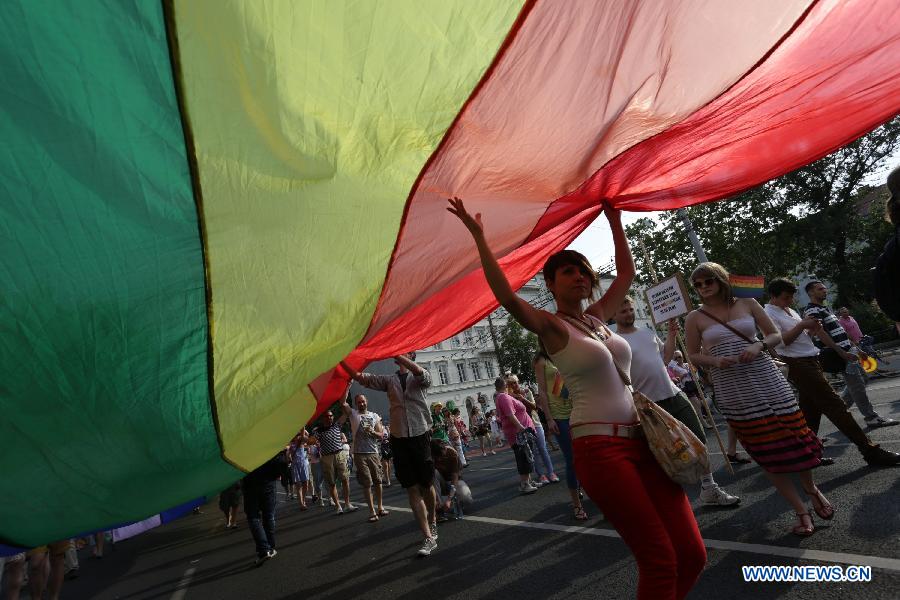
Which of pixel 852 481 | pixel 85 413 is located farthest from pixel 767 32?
pixel 852 481

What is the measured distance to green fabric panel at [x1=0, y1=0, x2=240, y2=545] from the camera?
120cm

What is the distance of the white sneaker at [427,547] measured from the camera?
5.57m

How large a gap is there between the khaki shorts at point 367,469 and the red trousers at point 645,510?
23.8ft

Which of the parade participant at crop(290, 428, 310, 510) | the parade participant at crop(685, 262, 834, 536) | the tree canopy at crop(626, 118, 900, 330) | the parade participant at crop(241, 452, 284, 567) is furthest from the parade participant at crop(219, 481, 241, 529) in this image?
the tree canopy at crop(626, 118, 900, 330)

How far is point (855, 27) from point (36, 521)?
394 centimetres

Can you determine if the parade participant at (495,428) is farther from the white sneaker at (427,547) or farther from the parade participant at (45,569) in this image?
the parade participant at (45,569)

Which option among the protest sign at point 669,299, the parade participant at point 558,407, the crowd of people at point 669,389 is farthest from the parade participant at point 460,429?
the crowd of people at point 669,389

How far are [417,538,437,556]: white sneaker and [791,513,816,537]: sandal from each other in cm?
343

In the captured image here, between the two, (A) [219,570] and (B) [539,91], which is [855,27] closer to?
(B) [539,91]

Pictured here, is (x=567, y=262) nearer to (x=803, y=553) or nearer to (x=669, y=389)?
(x=803, y=553)

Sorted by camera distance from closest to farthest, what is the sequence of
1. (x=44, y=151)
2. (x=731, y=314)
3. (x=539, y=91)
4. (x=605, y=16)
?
(x=44, y=151) → (x=605, y=16) → (x=539, y=91) → (x=731, y=314)

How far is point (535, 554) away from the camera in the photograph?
473cm

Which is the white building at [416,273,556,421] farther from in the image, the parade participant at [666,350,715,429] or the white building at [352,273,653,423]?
the parade participant at [666,350,715,429]

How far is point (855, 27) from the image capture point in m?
2.27
